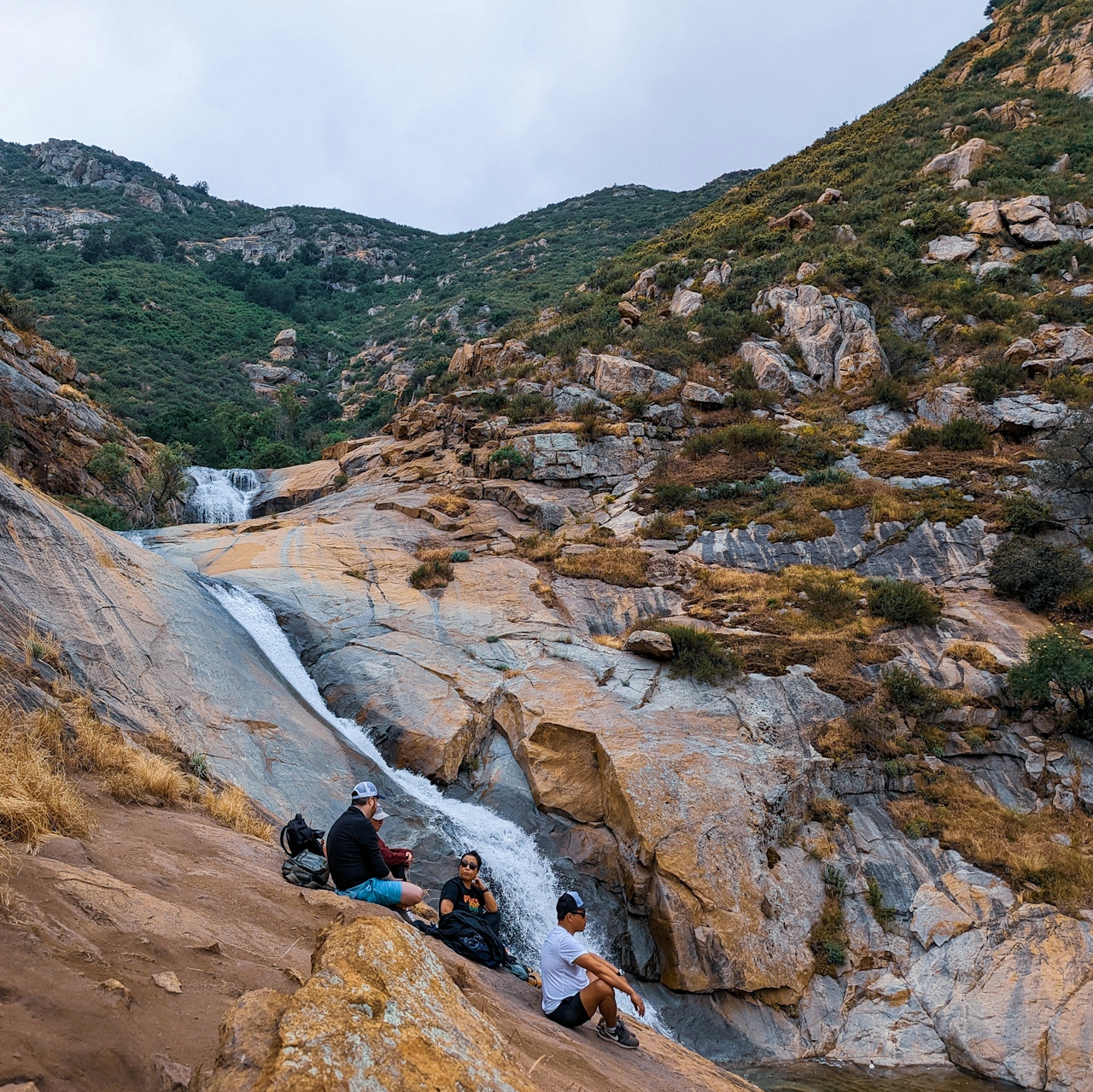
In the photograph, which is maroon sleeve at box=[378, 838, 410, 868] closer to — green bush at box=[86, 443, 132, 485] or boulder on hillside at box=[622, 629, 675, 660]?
boulder on hillside at box=[622, 629, 675, 660]

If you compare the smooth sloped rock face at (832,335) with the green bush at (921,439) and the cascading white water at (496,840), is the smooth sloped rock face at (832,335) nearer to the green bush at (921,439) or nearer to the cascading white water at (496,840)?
the green bush at (921,439)

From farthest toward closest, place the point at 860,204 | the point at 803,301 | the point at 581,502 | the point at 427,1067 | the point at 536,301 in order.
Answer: the point at 536,301 < the point at 860,204 < the point at 803,301 < the point at 581,502 < the point at 427,1067

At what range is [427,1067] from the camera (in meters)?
2.57

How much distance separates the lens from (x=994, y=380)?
23.9 m

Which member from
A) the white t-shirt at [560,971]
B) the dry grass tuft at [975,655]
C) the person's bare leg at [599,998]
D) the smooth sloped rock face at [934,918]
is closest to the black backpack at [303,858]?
the white t-shirt at [560,971]

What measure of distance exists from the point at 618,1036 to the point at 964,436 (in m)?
23.9

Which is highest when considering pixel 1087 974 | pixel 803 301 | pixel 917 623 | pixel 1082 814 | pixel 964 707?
pixel 803 301

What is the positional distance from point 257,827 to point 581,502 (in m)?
17.4

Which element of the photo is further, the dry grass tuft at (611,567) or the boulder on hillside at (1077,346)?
the boulder on hillside at (1077,346)

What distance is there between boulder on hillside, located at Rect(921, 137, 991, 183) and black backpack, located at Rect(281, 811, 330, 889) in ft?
156

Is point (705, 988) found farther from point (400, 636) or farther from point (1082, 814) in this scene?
point (400, 636)

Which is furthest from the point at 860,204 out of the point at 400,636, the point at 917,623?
the point at 400,636

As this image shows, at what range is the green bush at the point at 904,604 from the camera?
49.6ft

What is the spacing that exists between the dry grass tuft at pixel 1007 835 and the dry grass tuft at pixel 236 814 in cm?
1074
